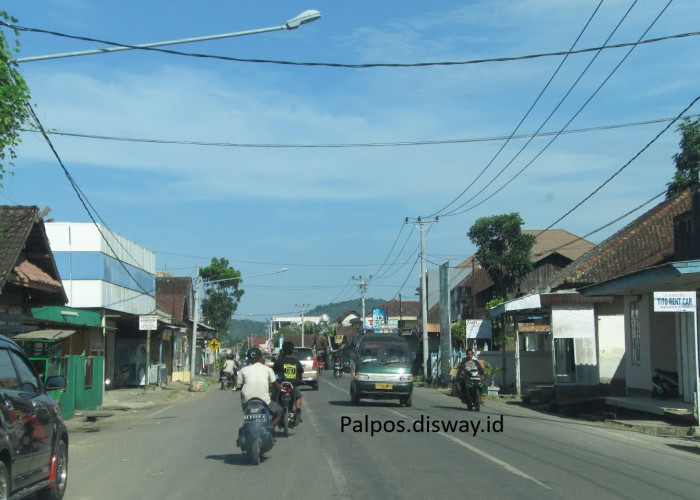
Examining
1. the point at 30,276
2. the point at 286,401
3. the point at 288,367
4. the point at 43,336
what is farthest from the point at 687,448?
the point at 30,276

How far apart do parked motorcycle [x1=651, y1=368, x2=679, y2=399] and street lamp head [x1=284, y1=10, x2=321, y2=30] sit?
1553cm

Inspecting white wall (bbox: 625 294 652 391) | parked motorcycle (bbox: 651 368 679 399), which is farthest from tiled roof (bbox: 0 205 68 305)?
white wall (bbox: 625 294 652 391)

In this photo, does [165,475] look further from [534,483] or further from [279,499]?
[534,483]

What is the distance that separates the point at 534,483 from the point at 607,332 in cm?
2135

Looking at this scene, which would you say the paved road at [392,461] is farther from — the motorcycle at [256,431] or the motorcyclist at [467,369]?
the motorcyclist at [467,369]

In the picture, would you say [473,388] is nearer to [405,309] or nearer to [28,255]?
[28,255]

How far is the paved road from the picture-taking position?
30.4ft

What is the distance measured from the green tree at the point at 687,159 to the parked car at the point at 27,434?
1289 inches

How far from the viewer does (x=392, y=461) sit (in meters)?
11.4

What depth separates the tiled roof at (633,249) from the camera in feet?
97.0

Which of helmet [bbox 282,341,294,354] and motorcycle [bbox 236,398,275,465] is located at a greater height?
helmet [bbox 282,341,294,354]

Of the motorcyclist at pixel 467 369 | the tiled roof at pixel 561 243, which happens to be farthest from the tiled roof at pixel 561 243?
the motorcyclist at pixel 467 369

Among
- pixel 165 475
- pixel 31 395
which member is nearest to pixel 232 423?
pixel 165 475

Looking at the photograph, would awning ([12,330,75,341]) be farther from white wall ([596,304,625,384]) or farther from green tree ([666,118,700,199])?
green tree ([666,118,700,199])
